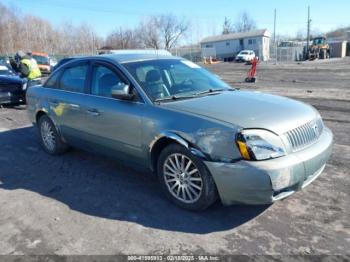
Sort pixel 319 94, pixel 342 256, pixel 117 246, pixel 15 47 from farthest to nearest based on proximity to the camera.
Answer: pixel 15 47 → pixel 319 94 → pixel 117 246 → pixel 342 256

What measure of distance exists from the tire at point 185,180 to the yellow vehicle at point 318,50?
45.4 meters

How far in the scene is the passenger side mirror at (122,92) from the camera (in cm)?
394

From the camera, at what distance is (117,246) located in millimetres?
3090

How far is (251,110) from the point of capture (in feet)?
11.5

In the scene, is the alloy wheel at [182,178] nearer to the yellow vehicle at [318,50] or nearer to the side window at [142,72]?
the side window at [142,72]

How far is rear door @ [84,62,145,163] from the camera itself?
3.97m

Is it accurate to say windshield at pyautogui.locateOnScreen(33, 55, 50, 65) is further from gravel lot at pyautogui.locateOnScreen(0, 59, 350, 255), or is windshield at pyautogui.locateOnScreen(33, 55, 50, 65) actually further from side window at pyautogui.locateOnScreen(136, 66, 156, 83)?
side window at pyautogui.locateOnScreen(136, 66, 156, 83)

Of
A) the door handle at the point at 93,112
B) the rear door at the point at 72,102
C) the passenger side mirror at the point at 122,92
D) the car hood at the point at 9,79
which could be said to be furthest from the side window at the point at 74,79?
the car hood at the point at 9,79

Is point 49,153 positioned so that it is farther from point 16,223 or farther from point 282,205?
point 282,205

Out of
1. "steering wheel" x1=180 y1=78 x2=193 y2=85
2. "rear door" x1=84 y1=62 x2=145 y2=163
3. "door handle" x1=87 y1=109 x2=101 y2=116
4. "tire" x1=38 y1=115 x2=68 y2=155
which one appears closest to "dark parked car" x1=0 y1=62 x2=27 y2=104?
"tire" x1=38 y1=115 x2=68 y2=155

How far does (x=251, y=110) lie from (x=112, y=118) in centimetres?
171

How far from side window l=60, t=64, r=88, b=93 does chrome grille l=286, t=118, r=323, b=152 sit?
2.95 meters

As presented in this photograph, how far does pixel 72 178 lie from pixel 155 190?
128cm

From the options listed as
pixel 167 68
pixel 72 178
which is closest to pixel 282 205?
pixel 167 68
